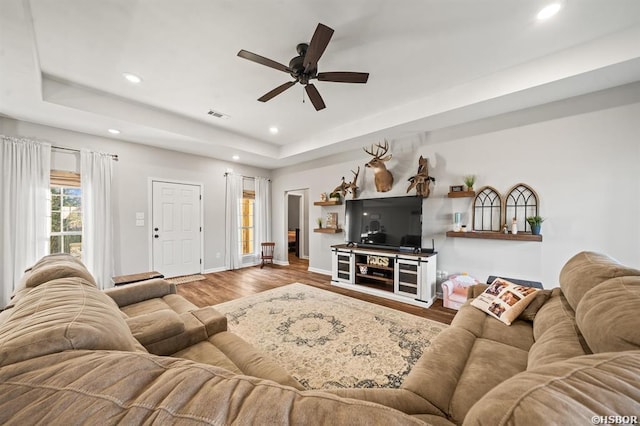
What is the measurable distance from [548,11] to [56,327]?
3.54m

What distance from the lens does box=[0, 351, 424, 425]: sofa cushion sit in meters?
0.43

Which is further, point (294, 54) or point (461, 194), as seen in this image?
point (461, 194)

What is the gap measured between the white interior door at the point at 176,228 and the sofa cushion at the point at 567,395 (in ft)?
18.0

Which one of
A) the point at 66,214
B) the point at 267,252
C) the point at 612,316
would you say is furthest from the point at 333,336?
the point at 66,214

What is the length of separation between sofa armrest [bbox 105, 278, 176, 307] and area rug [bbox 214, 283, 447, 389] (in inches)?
33.6

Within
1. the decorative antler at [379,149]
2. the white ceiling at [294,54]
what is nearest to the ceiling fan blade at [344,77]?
the white ceiling at [294,54]

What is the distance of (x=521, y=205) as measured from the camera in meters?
3.14

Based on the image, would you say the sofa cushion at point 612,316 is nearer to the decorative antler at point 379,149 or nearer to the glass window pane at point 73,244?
the decorative antler at point 379,149

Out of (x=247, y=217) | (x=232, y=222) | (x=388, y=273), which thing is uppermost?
(x=247, y=217)

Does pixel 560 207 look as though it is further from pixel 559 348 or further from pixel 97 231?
pixel 97 231

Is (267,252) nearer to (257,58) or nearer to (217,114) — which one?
(217,114)

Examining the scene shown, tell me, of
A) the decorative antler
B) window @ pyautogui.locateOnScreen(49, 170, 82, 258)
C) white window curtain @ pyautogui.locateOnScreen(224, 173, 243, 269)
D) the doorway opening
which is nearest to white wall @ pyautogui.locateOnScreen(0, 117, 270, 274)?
white window curtain @ pyautogui.locateOnScreen(224, 173, 243, 269)

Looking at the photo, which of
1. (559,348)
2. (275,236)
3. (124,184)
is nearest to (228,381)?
(559,348)

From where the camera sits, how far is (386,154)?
4316 millimetres
